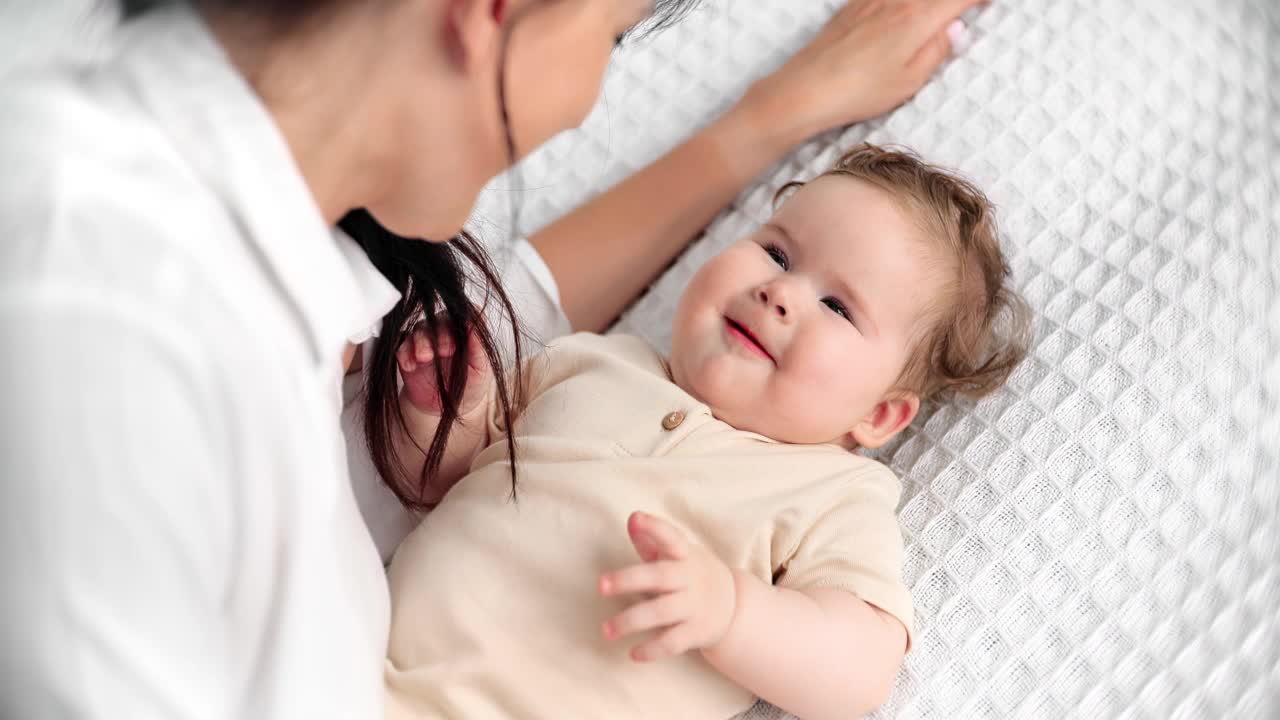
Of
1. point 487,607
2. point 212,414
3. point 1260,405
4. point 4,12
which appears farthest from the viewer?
point 4,12

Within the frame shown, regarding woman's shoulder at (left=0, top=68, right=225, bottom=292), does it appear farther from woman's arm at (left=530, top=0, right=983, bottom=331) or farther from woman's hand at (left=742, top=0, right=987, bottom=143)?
woman's hand at (left=742, top=0, right=987, bottom=143)

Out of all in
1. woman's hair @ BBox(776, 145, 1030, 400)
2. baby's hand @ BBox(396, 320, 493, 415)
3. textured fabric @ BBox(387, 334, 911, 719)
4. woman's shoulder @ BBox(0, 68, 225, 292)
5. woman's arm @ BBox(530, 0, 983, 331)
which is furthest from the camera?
woman's arm @ BBox(530, 0, 983, 331)

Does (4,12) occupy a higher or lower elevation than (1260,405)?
higher

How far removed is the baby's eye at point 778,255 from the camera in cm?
111

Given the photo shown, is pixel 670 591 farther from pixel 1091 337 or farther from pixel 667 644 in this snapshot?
pixel 1091 337

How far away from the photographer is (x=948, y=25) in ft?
4.51

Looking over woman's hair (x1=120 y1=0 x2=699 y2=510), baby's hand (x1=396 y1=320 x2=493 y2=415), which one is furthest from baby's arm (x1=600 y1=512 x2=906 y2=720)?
baby's hand (x1=396 y1=320 x2=493 y2=415)

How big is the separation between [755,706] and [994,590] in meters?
0.23

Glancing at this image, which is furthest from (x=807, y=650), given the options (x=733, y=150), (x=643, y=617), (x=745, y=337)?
(x=733, y=150)

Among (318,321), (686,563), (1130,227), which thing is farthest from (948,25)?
(318,321)

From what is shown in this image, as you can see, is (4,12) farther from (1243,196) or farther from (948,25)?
(1243,196)

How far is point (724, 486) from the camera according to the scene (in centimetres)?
97

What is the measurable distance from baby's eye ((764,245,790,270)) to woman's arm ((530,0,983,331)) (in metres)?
0.20

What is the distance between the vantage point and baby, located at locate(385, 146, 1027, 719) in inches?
34.3
